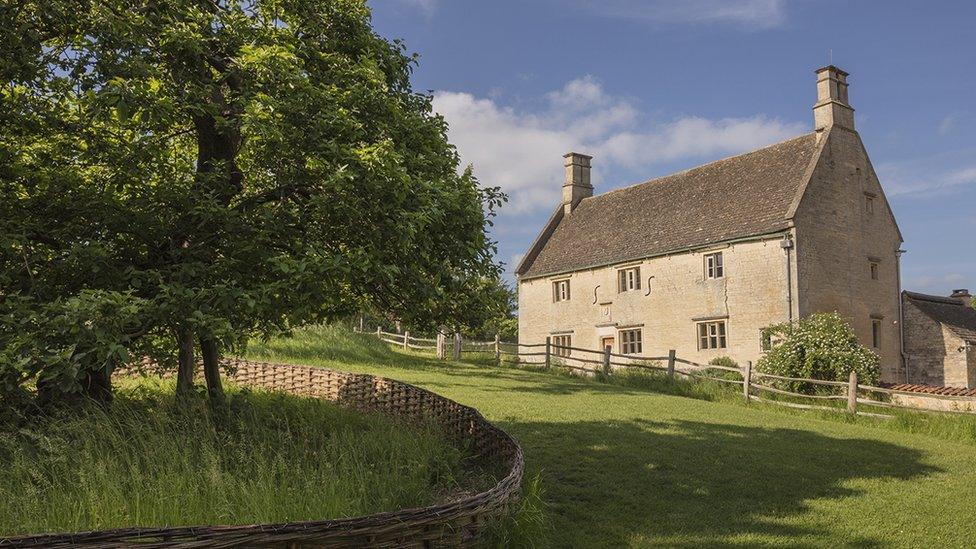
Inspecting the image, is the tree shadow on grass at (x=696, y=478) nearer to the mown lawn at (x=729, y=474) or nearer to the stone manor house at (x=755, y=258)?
the mown lawn at (x=729, y=474)

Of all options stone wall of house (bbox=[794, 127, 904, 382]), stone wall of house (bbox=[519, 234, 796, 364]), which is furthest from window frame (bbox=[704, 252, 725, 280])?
stone wall of house (bbox=[794, 127, 904, 382])

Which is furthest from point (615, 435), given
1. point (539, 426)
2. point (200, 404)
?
point (200, 404)

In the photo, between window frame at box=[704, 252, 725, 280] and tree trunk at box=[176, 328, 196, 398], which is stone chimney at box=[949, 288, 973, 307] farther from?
tree trunk at box=[176, 328, 196, 398]

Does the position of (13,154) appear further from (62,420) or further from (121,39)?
(62,420)

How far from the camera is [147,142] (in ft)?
35.3

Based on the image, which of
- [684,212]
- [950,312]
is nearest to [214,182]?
[684,212]

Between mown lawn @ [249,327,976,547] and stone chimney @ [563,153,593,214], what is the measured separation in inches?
886

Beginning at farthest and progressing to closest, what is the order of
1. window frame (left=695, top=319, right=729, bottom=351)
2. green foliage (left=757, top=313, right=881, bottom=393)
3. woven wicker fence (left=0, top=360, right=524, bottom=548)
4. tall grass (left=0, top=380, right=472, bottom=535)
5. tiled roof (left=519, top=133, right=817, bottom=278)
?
window frame (left=695, top=319, right=729, bottom=351) → tiled roof (left=519, top=133, right=817, bottom=278) → green foliage (left=757, top=313, right=881, bottom=393) → tall grass (left=0, top=380, right=472, bottom=535) → woven wicker fence (left=0, top=360, right=524, bottom=548)

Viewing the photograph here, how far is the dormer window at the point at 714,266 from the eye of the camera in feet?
99.7

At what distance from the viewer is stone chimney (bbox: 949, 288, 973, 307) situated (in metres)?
35.4

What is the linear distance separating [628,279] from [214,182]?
2596 centimetres

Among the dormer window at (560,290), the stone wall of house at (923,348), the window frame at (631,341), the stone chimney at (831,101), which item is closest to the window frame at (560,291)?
the dormer window at (560,290)

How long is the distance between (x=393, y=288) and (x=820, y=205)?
2296 cm

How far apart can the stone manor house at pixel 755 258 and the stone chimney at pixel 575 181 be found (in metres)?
5.53
